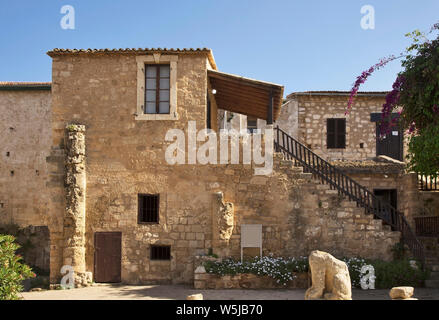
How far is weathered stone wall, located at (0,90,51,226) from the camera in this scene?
62.7 ft

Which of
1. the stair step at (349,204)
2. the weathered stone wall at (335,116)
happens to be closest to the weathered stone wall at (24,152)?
the weathered stone wall at (335,116)

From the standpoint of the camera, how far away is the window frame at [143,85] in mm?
12969

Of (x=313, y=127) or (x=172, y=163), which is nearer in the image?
(x=172, y=163)

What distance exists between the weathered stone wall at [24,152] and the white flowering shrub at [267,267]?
1046cm

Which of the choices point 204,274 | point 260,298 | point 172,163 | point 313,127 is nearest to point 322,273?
point 260,298

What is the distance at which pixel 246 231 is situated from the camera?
41.2 ft

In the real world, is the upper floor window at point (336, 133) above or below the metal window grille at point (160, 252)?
above

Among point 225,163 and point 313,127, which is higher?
point 313,127

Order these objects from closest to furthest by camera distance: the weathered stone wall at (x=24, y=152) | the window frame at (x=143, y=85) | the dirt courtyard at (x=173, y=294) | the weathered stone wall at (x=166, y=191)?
the dirt courtyard at (x=173, y=294)
the weathered stone wall at (x=166, y=191)
the window frame at (x=143, y=85)
the weathered stone wall at (x=24, y=152)

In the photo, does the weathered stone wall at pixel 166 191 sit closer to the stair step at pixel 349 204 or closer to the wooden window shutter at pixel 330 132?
the stair step at pixel 349 204

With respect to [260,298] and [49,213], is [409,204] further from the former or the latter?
[49,213]

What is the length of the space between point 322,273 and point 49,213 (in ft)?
27.5

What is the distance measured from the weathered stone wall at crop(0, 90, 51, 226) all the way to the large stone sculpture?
14437 mm

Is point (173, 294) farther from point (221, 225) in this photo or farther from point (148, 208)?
point (148, 208)
